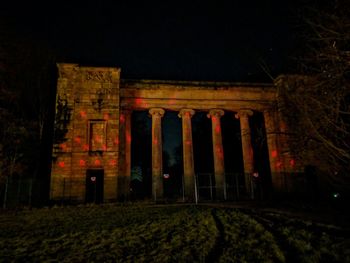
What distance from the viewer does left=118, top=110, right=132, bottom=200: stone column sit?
904 inches

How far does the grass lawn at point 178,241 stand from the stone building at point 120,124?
38.2 ft

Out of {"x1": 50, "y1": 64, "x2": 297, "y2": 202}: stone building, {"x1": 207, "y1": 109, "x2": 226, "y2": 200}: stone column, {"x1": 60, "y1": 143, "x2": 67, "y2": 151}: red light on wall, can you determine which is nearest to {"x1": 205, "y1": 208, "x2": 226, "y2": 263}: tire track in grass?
{"x1": 50, "y1": 64, "x2": 297, "y2": 202}: stone building

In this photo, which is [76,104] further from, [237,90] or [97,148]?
[237,90]

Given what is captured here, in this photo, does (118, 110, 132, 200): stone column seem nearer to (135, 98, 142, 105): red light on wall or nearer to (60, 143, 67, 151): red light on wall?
(135, 98, 142, 105): red light on wall

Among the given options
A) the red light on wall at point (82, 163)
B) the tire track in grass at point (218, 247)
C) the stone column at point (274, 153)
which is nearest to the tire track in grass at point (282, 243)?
the tire track in grass at point (218, 247)

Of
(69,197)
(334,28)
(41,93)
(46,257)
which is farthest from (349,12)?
(41,93)

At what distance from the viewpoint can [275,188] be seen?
25.9 m

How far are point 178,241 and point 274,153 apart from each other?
2158 cm

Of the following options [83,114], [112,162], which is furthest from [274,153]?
[83,114]

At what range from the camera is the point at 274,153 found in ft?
88.4

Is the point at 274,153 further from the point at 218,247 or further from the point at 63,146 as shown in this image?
the point at 218,247

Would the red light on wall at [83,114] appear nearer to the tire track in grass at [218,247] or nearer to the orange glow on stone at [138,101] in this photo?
the orange glow on stone at [138,101]

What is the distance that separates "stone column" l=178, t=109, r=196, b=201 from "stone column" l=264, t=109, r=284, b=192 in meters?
7.60

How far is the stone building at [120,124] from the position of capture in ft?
73.8
